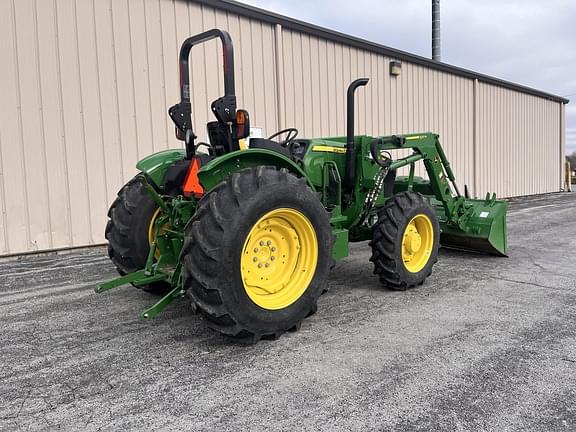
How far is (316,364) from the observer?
9.54 ft

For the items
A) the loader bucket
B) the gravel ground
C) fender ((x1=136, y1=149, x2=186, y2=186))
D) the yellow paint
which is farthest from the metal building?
the loader bucket

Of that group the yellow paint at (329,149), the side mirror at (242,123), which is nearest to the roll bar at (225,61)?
the side mirror at (242,123)

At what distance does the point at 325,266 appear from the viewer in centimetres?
352

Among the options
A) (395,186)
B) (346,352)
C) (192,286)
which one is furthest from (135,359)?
(395,186)

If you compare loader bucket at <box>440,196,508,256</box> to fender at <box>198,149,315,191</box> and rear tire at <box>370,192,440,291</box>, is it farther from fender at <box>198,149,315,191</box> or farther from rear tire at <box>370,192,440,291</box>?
fender at <box>198,149,315,191</box>

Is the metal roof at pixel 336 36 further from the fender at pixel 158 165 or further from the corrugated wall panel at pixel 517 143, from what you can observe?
the fender at pixel 158 165

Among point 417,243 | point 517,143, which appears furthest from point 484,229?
point 517,143

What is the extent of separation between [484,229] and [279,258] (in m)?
3.42

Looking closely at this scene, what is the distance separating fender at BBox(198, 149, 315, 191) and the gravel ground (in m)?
1.09

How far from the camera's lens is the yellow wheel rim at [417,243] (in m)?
4.58

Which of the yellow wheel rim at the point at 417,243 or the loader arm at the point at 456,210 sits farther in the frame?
the loader arm at the point at 456,210

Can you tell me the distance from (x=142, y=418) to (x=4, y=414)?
0.69 m

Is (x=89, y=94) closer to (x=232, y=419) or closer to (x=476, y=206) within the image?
(x=476, y=206)

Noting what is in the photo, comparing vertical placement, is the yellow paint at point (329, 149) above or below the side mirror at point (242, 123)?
below
